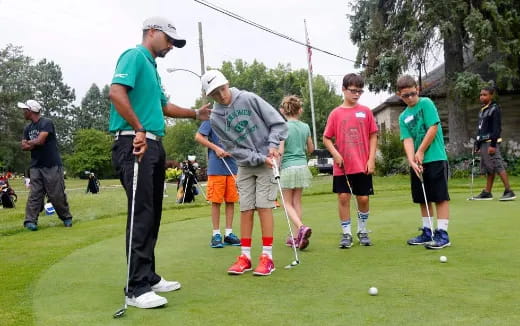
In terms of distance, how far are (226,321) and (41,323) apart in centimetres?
108

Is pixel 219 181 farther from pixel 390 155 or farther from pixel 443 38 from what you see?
pixel 390 155

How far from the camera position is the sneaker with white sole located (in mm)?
3506

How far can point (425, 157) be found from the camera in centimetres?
559

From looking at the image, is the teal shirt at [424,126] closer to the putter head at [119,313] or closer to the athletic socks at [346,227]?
the athletic socks at [346,227]

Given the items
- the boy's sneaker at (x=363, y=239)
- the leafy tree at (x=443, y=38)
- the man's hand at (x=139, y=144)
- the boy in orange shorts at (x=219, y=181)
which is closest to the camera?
the man's hand at (x=139, y=144)

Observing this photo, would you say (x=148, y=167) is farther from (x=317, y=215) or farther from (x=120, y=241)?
(x=317, y=215)

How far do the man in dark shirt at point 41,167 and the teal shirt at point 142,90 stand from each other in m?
4.69

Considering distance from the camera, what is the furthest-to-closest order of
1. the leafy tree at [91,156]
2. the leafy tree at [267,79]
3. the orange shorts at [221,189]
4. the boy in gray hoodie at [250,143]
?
the leafy tree at [267,79] → the leafy tree at [91,156] → the orange shorts at [221,189] → the boy in gray hoodie at [250,143]

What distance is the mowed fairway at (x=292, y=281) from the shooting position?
320 cm

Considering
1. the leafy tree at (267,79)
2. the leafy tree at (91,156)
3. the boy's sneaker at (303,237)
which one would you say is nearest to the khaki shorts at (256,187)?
the boy's sneaker at (303,237)

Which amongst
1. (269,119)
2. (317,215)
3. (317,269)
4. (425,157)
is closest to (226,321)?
(317,269)

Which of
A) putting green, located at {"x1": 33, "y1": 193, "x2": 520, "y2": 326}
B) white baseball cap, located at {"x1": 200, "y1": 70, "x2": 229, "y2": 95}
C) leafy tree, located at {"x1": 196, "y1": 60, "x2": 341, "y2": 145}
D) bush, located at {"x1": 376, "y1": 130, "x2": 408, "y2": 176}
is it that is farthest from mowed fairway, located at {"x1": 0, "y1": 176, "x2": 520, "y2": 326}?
leafy tree, located at {"x1": 196, "y1": 60, "x2": 341, "y2": 145}

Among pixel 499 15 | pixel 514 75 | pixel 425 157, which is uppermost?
A: pixel 499 15

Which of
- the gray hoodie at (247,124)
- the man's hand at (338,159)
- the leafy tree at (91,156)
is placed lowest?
the man's hand at (338,159)
